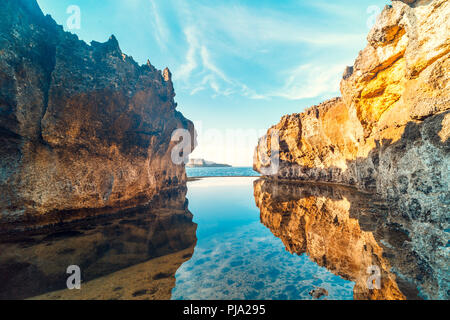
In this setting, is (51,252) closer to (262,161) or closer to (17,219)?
(17,219)

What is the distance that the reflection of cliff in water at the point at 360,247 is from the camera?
386 cm

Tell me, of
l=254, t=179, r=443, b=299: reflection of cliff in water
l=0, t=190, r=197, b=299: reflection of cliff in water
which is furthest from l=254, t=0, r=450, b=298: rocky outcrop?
l=0, t=190, r=197, b=299: reflection of cliff in water

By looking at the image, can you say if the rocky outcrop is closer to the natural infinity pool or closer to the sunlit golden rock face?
the sunlit golden rock face

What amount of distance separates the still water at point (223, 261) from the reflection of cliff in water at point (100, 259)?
34mm

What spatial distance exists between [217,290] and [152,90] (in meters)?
19.1

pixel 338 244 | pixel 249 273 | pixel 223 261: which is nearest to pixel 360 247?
pixel 338 244

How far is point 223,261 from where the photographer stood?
6.20m

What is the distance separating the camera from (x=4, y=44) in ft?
26.5

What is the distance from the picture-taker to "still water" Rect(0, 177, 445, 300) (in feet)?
14.0

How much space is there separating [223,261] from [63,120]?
12.8 meters

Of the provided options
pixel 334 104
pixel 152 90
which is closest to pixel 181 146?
pixel 152 90

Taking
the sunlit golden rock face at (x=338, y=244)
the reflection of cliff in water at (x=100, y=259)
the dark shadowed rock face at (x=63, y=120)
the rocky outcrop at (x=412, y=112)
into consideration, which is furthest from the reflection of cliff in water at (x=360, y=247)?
the dark shadowed rock face at (x=63, y=120)

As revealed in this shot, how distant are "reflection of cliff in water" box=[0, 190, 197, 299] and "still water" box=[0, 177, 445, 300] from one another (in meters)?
0.03

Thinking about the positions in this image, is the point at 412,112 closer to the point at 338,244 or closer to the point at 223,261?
the point at 338,244
